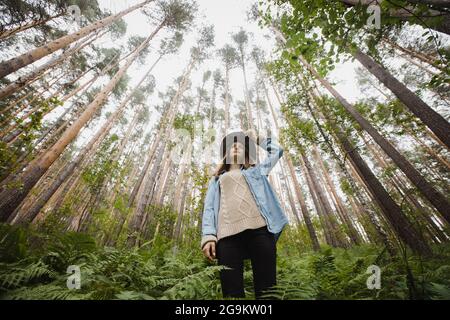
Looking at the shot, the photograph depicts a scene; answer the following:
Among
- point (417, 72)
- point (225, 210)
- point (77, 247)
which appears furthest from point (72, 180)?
point (417, 72)

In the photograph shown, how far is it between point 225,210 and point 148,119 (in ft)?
94.9

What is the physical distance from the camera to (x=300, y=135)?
24.6 feet

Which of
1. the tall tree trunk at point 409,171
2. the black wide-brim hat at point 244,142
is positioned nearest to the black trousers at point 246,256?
the black wide-brim hat at point 244,142

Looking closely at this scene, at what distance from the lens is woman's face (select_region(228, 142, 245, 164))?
2.44m

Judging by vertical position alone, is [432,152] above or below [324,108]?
above

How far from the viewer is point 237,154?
2.44m

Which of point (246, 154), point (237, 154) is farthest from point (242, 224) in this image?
point (246, 154)

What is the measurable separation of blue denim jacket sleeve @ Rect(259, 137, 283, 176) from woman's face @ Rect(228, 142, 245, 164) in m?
0.26

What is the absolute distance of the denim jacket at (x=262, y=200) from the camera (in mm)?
1890

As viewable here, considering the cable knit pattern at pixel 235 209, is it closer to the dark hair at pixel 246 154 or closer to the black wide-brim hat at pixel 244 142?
the dark hair at pixel 246 154

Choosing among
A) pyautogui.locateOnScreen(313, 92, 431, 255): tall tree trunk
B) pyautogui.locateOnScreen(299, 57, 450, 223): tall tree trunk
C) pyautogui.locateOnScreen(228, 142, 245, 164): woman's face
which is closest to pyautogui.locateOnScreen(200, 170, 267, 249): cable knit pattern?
pyautogui.locateOnScreen(228, 142, 245, 164): woman's face

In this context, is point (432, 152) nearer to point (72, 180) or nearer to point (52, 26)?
point (52, 26)

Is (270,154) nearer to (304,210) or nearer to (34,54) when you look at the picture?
(34,54)

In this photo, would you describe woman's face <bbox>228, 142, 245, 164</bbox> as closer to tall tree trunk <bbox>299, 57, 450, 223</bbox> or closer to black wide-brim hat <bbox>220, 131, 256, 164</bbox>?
black wide-brim hat <bbox>220, 131, 256, 164</bbox>
